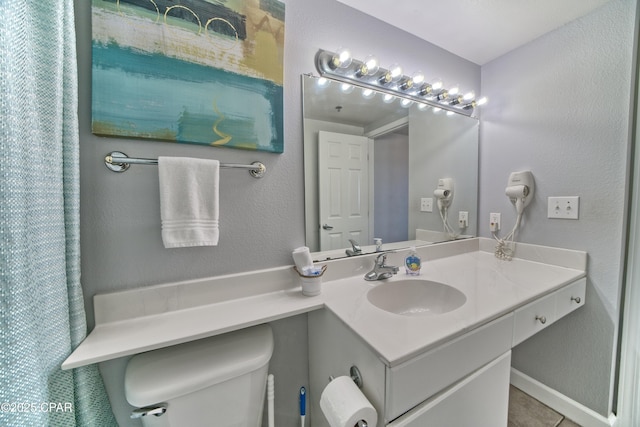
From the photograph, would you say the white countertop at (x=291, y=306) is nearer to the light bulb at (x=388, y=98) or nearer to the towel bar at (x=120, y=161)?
the towel bar at (x=120, y=161)

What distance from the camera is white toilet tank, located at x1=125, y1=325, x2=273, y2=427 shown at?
0.64m

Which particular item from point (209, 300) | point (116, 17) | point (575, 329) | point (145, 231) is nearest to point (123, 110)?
point (116, 17)

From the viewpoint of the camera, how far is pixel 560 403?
50.1 inches

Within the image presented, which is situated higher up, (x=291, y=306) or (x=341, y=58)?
(x=341, y=58)

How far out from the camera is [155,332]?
0.70 m

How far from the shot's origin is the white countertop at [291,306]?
644 millimetres

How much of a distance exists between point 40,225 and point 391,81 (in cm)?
147

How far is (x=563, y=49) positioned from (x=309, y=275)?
1.83 meters

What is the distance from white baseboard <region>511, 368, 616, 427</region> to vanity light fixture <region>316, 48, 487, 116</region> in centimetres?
178

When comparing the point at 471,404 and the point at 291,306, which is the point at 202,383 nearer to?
the point at 291,306

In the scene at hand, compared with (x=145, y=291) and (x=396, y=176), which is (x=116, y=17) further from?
(x=396, y=176)

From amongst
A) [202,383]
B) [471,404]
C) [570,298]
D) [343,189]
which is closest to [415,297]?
[471,404]

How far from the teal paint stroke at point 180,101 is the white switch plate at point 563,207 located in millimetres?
1554

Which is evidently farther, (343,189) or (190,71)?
(343,189)
